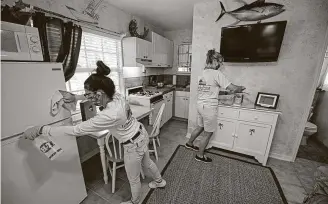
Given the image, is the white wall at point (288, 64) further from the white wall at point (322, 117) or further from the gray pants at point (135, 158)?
the gray pants at point (135, 158)

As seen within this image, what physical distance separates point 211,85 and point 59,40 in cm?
203

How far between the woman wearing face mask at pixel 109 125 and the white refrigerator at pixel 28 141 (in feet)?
0.37

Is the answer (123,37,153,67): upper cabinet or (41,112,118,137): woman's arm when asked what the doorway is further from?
(123,37,153,67): upper cabinet

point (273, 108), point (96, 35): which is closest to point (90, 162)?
point (96, 35)

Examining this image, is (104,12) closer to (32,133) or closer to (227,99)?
(32,133)

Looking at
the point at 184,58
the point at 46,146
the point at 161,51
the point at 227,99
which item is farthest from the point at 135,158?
the point at 184,58

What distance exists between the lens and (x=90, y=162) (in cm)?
219

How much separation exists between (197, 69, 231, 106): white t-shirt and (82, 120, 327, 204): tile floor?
115 centimetres

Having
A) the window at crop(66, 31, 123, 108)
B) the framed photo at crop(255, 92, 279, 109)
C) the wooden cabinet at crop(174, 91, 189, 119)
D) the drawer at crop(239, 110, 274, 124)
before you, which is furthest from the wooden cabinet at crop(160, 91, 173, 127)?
the framed photo at crop(255, 92, 279, 109)

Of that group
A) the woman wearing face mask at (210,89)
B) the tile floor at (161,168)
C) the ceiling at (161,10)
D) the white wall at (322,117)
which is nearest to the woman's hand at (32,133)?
the tile floor at (161,168)

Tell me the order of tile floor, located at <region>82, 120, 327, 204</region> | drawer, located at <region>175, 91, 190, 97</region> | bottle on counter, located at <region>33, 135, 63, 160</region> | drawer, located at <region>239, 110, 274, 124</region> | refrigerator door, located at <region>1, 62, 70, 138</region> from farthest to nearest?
drawer, located at <region>175, 91, 190, 97</region> < drawer, located at <region>239, 110, 274, 124</region> < tile floor, located at <region>82, 120, 327, 204</region> < bottle on counter, located at <region>33, 135, 63, 160</region> < refrigerator door, located at <region>1, 62, 70, 138</region>

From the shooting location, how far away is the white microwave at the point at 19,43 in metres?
0.96

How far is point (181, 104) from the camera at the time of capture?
11.9 ft

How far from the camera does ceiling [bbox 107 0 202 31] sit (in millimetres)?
2268
